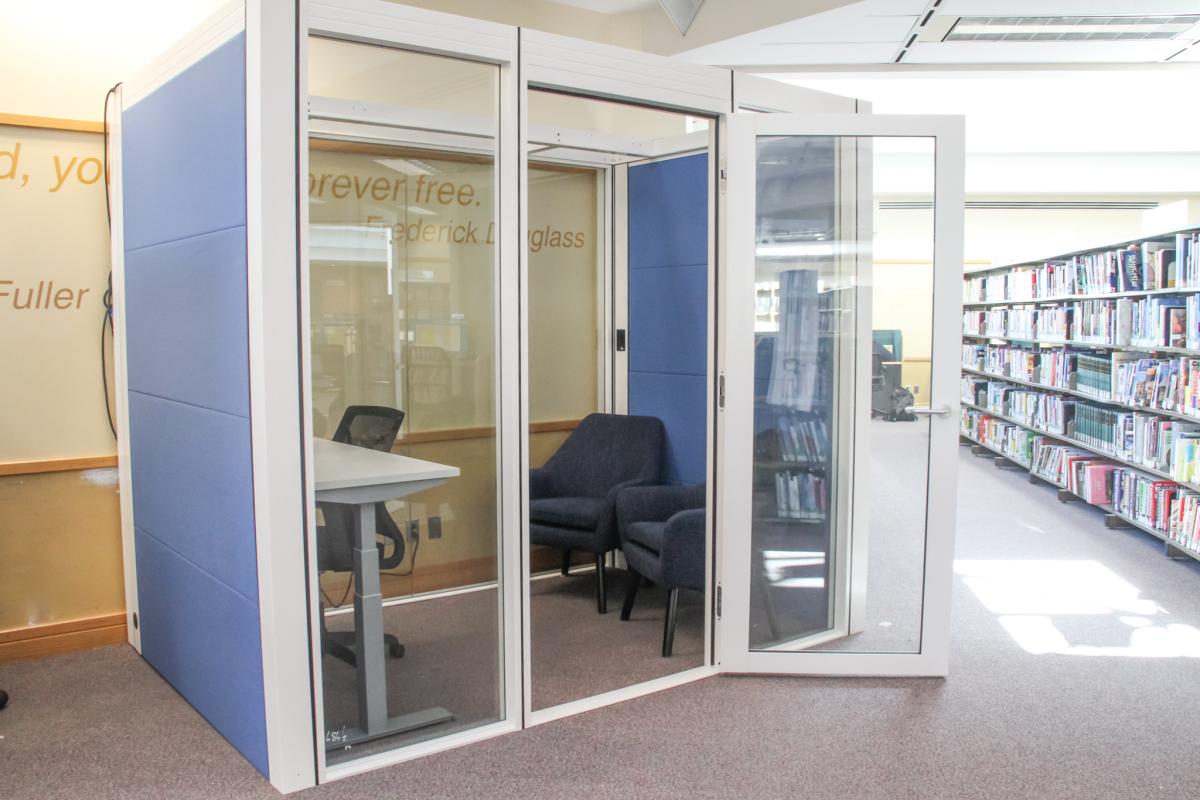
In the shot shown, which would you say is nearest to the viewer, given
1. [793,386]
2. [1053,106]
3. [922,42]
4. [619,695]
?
[619,695]

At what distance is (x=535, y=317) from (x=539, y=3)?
1.70 m

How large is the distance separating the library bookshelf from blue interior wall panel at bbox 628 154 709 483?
5.55ft

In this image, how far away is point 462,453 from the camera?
3.26 m

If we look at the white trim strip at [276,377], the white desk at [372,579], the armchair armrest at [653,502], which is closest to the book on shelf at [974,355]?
the armchair armrest at [653,502]

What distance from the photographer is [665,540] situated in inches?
155

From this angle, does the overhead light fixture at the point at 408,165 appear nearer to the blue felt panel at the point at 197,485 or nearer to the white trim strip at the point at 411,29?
the white trim strip at the point at 411,29

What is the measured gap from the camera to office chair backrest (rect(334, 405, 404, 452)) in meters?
3.52

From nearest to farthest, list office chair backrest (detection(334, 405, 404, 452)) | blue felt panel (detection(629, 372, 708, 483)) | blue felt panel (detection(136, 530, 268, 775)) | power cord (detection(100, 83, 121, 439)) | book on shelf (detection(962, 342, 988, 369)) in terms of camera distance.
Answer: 1. blue felt panel (detection(136, 530, 268, 775))
2. office chair backrest (detection(334, 405, 404, 452))
3. power cord (detection(100, 83, 121, 439))
4. blue felt panel (detection(629, 372, 708, 483))
5. book on shelf (detection(962, 342, 988, 369))

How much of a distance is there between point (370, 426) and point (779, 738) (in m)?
1.77

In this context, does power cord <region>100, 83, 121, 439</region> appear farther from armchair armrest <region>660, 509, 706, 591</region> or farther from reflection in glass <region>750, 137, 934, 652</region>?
reflection in glass <region>750, 137, 934, 652</region>

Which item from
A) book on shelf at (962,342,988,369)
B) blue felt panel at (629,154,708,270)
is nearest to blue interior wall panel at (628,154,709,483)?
blue felt panel at (629,154,708,270)

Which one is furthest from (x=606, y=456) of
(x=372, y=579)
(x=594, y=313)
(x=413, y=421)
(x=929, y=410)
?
(x=372, y=579)

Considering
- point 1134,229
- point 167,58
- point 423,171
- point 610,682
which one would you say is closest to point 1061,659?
point 610,682

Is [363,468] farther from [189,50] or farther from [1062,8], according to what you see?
[1062,8]
